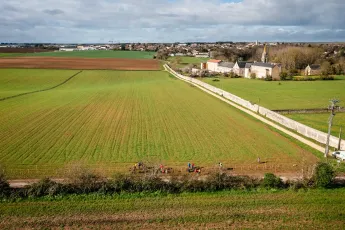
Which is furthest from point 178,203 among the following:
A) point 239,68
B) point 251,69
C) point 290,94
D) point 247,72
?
point 239,68

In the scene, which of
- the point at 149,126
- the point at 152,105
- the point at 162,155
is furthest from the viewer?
the point at 152,105

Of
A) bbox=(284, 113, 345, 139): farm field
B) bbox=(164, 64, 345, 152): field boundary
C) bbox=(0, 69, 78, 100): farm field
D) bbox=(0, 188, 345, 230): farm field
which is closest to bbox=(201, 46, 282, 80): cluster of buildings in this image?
bbox=(164, 64, 345, 152): field boundary

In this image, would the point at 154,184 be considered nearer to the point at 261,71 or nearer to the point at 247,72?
the point at 261,71

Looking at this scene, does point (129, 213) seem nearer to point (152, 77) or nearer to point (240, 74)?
point (152, 77)

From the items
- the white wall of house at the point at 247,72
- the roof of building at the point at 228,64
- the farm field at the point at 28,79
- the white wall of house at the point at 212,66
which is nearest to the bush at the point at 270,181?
the farm field at the point at 28,79

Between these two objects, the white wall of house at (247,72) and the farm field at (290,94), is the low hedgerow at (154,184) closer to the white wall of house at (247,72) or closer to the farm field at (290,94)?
the farm field at (290,94)

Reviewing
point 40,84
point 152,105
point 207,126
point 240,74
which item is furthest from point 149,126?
point 240,74

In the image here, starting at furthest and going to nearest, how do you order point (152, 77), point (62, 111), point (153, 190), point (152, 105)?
point (152, 77), point (152, 105), point (62, 111), point (153, 190)
